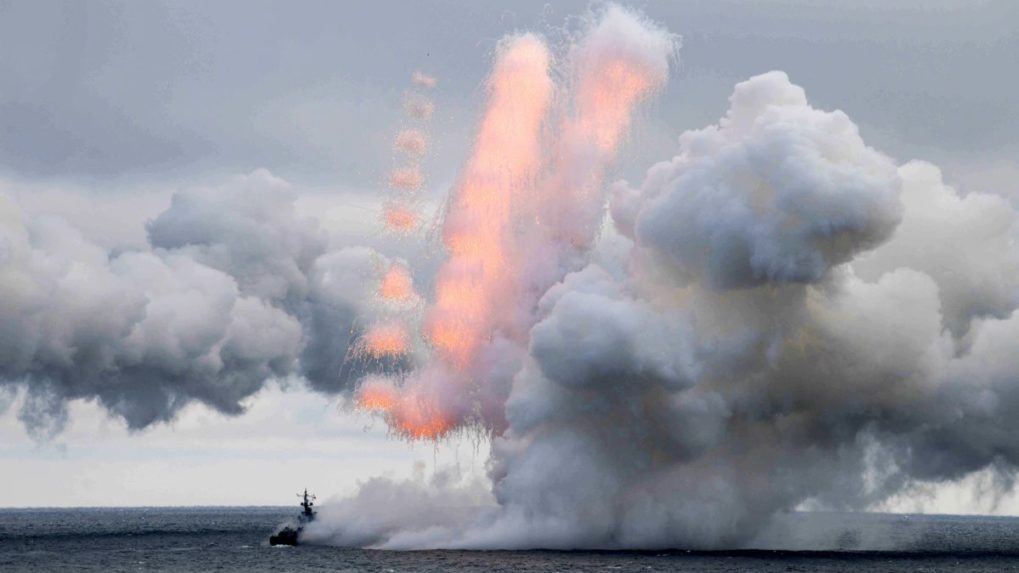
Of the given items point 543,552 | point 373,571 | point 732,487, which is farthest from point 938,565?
point 373,571

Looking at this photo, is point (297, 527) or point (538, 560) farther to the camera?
point (297, 527)

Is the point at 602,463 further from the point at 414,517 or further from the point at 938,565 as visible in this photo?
the point at 938,565

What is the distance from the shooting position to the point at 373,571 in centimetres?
12206

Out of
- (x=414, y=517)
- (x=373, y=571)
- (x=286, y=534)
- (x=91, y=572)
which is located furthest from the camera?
(x=286, y=534)

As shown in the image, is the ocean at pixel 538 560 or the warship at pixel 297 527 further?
the warship at pixel 297 527

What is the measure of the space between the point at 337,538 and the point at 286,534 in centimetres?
2206

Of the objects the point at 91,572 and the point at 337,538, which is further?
the point at 337,538

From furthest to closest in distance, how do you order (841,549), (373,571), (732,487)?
(841,549), (732,487), (373,571)

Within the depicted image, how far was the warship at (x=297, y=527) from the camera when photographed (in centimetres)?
17325

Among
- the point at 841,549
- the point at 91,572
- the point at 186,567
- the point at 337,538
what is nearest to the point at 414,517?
the point at 337,538

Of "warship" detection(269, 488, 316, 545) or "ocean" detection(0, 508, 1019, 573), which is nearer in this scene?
"ocean" detection(0, 508, 1019, 573)

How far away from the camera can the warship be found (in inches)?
6821

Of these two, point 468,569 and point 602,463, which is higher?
point 602,463

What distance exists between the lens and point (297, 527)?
17650 centimetres
